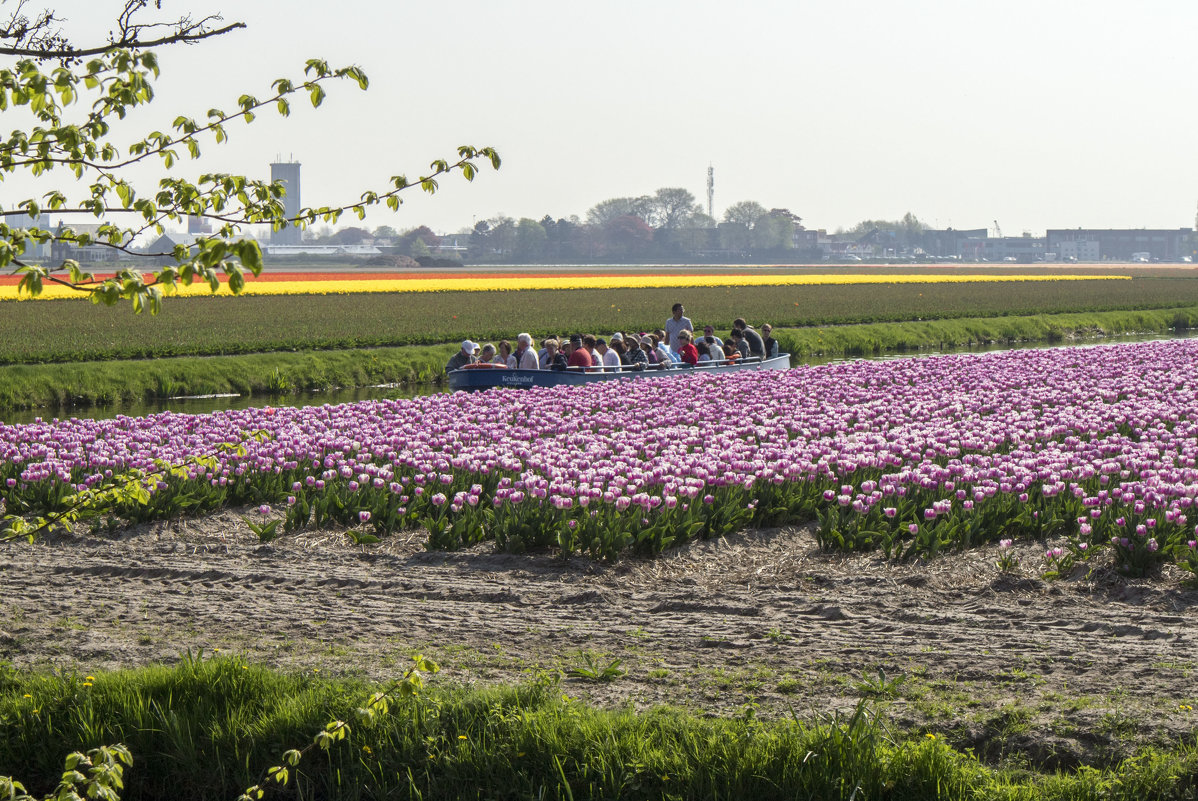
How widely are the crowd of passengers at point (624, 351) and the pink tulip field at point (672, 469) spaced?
3.41 m

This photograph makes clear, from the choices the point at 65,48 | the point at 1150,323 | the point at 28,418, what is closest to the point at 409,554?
the point at 65,48

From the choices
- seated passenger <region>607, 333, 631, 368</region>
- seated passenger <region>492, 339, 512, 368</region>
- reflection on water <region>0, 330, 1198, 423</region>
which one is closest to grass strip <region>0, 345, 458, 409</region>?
reflection on water <region>0, 330, 1198, 423</region>

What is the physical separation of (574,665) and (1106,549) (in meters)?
4.72

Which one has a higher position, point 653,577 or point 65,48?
point 65,48

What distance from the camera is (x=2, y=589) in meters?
9.23

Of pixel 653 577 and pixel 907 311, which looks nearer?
pixel 653 577

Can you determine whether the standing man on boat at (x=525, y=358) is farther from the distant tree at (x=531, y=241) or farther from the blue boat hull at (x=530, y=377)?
the distant tree at (x=531, y=241)

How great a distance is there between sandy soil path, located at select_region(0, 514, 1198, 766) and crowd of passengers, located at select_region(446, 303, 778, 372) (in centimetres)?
1089

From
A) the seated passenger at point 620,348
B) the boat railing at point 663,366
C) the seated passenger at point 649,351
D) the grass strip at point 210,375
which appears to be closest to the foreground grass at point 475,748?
the boat railing at point 663,366

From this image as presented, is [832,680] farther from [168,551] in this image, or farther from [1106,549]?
[168,551]

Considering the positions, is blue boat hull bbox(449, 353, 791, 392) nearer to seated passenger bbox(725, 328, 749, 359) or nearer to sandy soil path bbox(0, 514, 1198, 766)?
seated passenger bbox(725, 328, 749, 359)

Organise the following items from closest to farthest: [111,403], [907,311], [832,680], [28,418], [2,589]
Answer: [832,680] < [2,589] < [28,418] < [111,403] < [907,311]

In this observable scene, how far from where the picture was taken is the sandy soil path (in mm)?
6391

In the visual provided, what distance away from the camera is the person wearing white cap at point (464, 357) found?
22.6 metres
